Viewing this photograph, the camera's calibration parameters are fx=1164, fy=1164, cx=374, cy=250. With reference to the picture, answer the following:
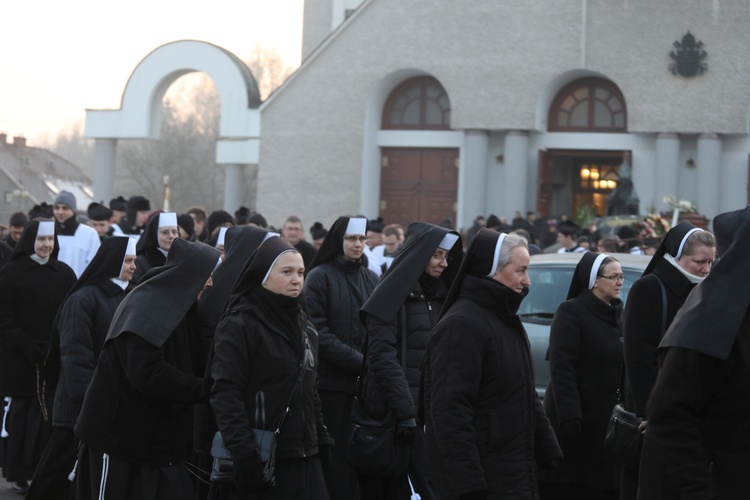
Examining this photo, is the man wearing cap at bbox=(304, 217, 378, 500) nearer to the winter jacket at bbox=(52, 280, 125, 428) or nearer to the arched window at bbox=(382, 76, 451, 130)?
the winter jacket at bbox=(52, 280, 125, 428)

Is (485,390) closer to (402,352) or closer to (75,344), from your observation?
(402,352)

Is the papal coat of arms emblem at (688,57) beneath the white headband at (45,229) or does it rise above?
above

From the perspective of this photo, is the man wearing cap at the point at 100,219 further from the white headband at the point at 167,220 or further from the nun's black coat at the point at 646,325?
the nun's black coat at the point at 646,325

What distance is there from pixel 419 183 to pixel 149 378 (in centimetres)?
2562

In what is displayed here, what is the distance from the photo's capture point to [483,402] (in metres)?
5.49

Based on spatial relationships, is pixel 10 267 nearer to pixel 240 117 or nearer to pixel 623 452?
pixel 623 452

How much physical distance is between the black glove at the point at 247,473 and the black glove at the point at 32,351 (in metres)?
4.17

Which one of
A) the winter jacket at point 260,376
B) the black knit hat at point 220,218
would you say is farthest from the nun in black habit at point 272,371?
the black knit hat at point 220,218

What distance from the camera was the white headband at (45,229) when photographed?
9633 mm

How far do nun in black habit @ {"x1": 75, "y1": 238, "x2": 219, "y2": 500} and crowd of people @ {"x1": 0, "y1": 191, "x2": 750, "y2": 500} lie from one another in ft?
0.03

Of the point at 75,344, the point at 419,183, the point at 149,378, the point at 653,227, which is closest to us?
the point at 149,378

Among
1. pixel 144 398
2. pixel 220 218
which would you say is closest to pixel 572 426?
pixel 144 398

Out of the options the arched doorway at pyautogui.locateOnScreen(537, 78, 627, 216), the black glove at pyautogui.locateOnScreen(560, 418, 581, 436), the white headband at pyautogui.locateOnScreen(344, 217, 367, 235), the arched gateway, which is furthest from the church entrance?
the black glove at pyautogui.locateOnScreen(560, 418, 581, 436)

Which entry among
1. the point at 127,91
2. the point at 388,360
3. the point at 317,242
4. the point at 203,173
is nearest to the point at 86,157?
the point at 203,173
